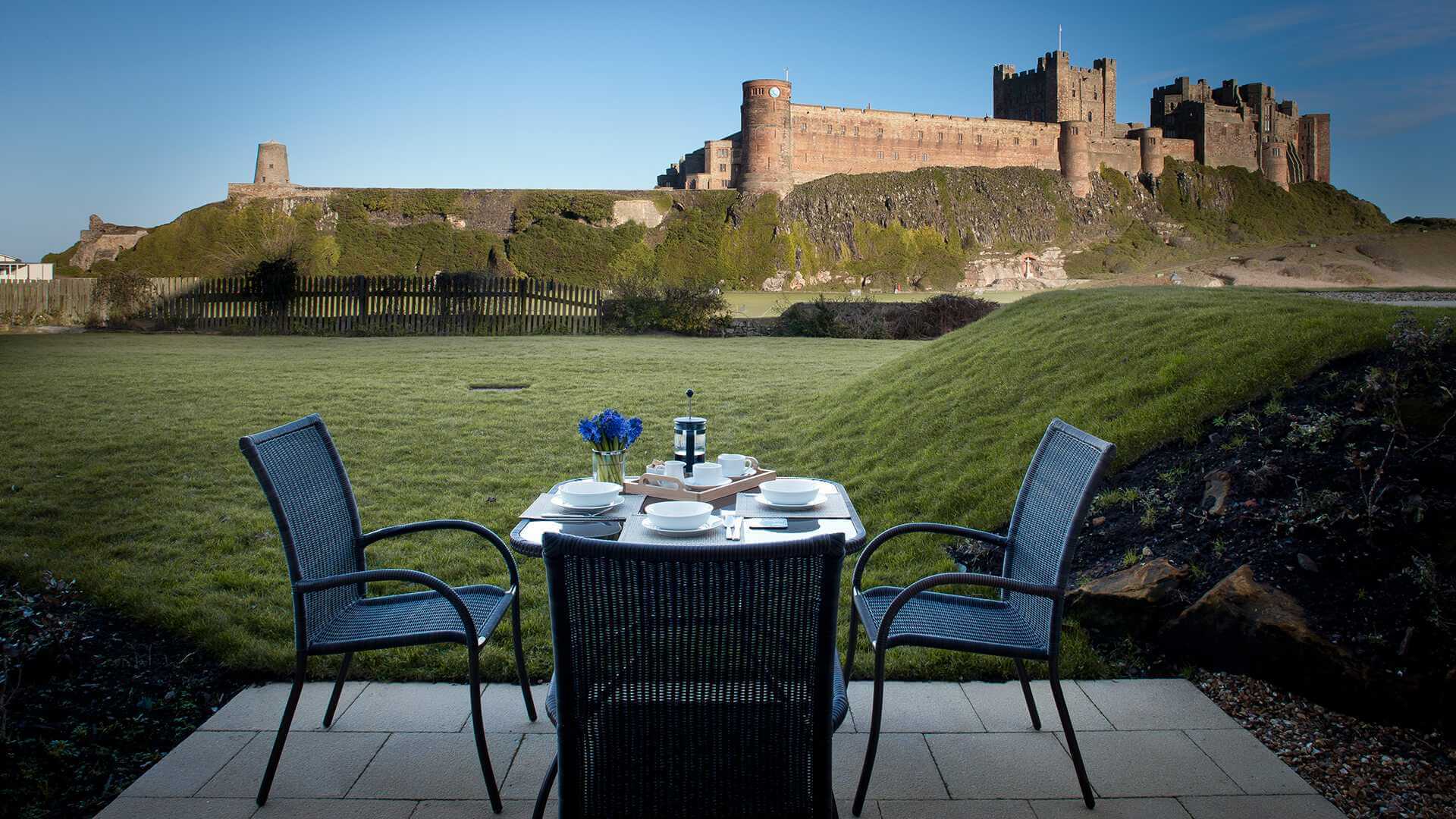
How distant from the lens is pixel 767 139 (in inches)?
2126

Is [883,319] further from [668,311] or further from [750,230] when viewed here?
[750,230]

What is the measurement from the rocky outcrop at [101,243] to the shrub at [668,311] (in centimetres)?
4201

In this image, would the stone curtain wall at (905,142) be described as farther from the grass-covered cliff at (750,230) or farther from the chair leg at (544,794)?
the chair leg at (544,794)

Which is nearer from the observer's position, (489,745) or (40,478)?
(489,745)

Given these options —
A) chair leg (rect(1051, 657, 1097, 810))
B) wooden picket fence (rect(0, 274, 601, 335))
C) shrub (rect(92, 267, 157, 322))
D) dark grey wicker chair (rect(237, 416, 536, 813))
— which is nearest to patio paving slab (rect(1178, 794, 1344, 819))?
chair leg (rect(1051, 657, 1097, 810))

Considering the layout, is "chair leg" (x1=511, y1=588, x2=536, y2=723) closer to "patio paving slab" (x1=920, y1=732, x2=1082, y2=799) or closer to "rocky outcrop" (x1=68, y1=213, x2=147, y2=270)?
"patio paving slab" (x1=920, y1=732, x2=1082, y2=799)

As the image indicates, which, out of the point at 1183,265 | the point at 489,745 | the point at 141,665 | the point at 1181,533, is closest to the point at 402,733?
the point at 489,745

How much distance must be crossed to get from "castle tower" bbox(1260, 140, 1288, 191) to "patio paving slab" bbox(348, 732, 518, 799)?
3103 inches

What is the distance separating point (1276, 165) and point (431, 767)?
79.9 metres

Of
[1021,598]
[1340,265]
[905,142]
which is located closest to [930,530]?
[1021,598]

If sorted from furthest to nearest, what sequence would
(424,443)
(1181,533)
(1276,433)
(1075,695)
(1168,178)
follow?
(1168,178), (424,443), (1276,433), (1181,533), (1075,695)

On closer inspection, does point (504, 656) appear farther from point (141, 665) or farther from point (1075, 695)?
point (1075, 695)

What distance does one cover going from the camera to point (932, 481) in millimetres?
5441

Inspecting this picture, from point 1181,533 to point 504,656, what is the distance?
270 centimetres
